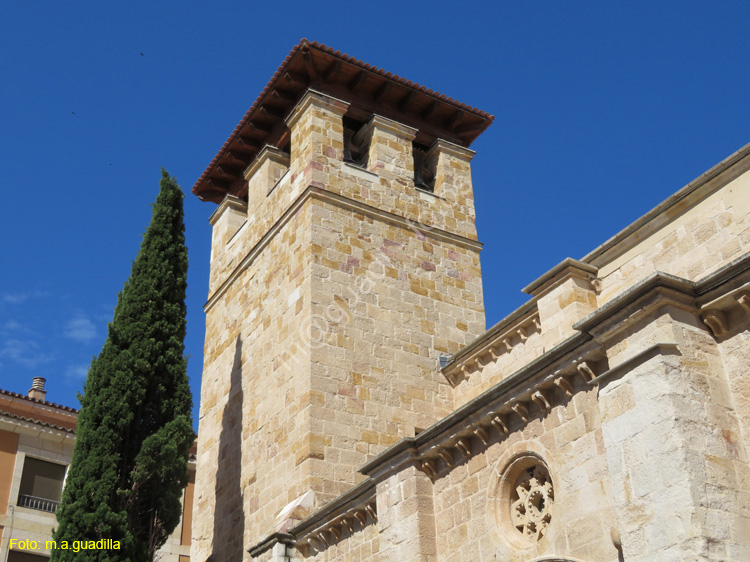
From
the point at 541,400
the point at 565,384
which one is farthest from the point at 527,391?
the point at 565,384

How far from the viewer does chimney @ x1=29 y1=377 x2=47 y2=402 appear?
2050cm

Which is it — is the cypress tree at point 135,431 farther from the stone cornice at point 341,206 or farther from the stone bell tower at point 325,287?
the stone cornice at point 341,206

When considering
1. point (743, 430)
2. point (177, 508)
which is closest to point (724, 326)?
point (743, 430)

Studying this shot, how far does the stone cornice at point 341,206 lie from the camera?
13781 mm

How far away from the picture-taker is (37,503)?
17156 millimetres

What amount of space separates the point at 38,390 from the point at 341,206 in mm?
10698

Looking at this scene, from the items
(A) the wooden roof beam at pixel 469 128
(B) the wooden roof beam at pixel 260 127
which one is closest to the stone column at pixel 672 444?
(A) the wooden roof beam at pixel 469 128

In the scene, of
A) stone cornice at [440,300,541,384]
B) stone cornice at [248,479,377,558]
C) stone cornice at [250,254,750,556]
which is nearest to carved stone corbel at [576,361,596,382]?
stone cornice at [250,254,750,556]

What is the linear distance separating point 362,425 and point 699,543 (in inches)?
275

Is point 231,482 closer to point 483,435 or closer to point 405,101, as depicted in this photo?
point 483,435

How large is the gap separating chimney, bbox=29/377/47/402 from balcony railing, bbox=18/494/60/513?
3.59 m

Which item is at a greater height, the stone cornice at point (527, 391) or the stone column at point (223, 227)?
the stone column at point (223, 227)

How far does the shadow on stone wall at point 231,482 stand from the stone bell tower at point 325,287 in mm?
36

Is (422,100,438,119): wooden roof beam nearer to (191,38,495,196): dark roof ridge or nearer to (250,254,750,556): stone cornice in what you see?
(191,38,495,196): dark roof ridge
